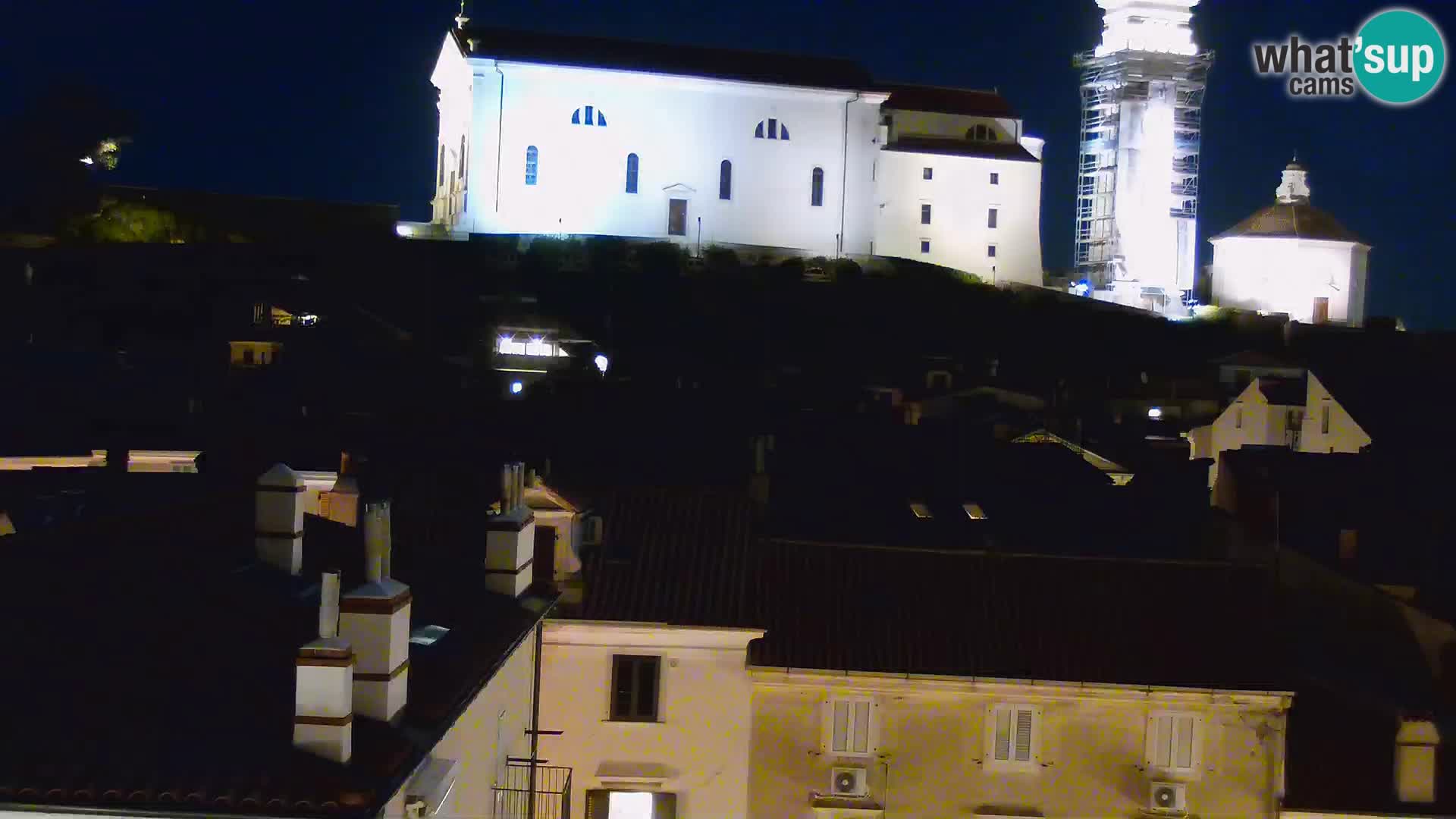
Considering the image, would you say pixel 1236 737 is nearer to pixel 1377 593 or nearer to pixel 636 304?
pixel 1377 593

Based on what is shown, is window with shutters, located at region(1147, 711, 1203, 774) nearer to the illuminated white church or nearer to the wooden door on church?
the illuminated white church

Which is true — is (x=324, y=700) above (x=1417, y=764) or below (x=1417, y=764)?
above

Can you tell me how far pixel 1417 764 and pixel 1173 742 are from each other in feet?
7.80

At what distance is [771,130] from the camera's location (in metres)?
→ 56.7

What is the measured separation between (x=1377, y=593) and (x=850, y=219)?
125 feet

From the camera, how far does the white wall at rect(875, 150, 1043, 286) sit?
57.9m

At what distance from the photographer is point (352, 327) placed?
44812mm

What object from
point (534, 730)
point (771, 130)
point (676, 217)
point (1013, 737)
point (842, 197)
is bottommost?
point (1013, 737)

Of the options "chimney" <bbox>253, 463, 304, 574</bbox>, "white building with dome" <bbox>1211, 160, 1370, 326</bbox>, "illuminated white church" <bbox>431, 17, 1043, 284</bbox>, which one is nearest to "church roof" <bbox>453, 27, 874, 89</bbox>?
"illuminated white church" <bbox>431, 17, 1043, 284</bbox>

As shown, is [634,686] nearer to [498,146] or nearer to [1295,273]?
[498,146]

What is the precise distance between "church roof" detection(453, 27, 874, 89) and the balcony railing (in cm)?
4071

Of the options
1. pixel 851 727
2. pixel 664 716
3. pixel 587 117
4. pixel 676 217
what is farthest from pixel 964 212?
pixel 664 716

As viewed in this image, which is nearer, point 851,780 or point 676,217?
point 851,780

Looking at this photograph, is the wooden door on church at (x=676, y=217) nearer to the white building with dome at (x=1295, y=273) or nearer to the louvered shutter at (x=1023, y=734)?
the white building with dome at (x=1295, y=273)
